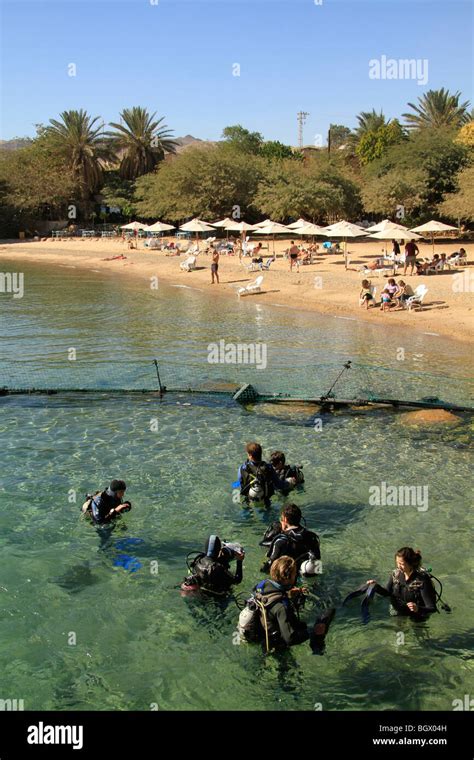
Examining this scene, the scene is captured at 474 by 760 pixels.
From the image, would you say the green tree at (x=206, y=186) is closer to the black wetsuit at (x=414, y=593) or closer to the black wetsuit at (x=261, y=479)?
the black wetsuit at (x=261, y=479)

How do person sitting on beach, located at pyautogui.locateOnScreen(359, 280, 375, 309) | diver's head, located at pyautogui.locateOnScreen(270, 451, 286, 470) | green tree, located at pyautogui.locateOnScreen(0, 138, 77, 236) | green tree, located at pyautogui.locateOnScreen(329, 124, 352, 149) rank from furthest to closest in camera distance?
green tree, located at pyautogui.locateOnScreen(329, 124, 352, 149)
green tree, located at pyautogui.locateOnScreen(0, 138, 77, 236)
person sitting on beach, located at pyautogui.locateOnScreen(359, 280, 375, 309)
diver's head, located at pyautogui.locateOnScreen(270, 451, 286, 470)

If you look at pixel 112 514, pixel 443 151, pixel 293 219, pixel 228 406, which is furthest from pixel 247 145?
pixel 112 514

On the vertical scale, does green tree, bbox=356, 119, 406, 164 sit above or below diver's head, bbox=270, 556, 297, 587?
above

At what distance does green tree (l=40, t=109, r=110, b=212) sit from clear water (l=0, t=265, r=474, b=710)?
52146 millimetres

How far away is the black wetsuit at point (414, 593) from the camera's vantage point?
6996 millimetres

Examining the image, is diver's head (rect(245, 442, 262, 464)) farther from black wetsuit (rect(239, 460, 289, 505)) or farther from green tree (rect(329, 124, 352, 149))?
green tree (rect(329, 124, 352, 149))

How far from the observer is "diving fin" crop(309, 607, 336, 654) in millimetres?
6738

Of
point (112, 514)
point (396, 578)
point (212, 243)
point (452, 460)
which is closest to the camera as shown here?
point (396, 578)

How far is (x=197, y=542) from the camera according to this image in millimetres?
9266

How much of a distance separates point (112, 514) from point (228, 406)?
6.72 meters

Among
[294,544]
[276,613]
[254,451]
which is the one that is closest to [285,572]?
[276,613]

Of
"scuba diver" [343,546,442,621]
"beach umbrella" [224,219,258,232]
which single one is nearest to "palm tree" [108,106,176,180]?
"beach umbrella" [224,219,258,232]

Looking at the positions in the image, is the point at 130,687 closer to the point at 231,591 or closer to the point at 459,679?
the point at 231,591

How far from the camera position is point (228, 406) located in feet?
50.2
